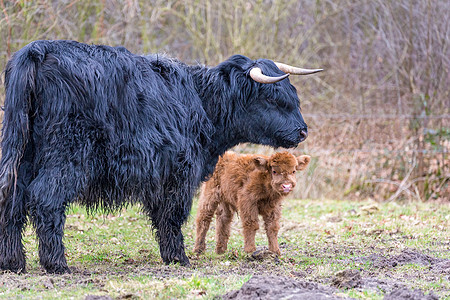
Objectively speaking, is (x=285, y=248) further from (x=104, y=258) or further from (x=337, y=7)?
(x=337, y=7)

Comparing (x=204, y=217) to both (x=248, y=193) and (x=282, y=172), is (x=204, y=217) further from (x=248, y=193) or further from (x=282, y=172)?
(x=282, y=172)

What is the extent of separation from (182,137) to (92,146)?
990 mm

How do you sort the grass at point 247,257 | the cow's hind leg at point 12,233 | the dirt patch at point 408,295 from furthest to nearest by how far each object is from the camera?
the cow's hind leg at point 12,233 → the grass at point 247,257 → the dirt patch at point 408,295

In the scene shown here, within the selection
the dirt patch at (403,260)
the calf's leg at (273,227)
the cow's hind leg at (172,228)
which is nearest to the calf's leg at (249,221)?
the calf's leg at (273,227)

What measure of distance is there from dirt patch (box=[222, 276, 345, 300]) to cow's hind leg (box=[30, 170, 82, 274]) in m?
1.80

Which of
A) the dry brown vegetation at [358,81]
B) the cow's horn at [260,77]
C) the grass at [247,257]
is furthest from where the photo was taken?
the dry brown vegetation at [358,81]

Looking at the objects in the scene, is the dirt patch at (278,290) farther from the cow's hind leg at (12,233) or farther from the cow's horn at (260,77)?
the cow's horn at (260,77)

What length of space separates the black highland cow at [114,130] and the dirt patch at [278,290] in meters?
1.76

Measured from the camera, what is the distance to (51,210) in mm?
5109

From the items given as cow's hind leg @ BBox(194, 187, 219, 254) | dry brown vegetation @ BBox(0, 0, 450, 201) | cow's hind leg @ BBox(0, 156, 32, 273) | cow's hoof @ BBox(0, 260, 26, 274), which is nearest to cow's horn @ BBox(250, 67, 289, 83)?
cow's hind leg @ BBox(194, 187, 219, 254)

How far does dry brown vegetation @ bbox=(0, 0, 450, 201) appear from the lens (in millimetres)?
12633

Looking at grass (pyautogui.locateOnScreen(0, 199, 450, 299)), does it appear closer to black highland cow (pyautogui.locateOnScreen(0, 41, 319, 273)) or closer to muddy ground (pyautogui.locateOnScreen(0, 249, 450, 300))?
muddy ground (pyautogui.locateOnScreen(0, 249, 450, 300))

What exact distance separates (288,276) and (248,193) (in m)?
1.74

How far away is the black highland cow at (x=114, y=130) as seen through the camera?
5105 millimetres
